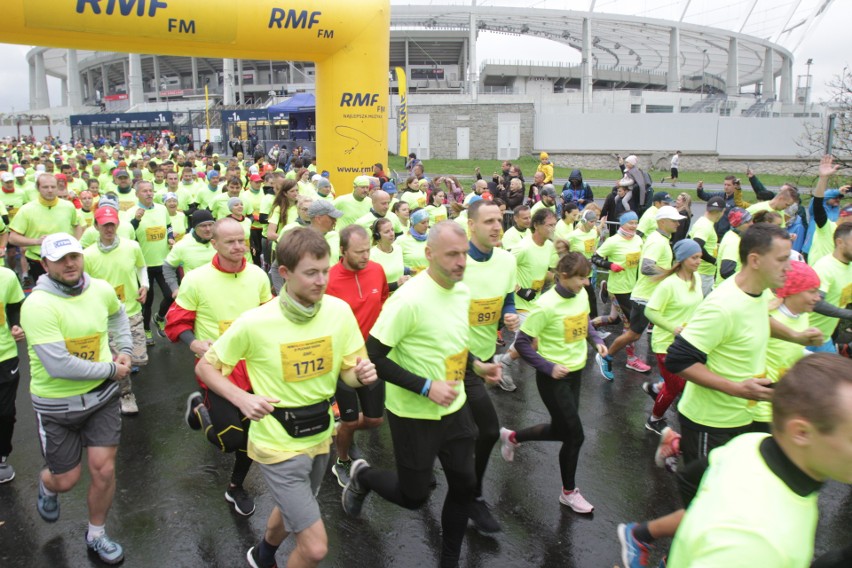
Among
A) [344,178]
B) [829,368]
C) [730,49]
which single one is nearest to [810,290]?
[829,368]

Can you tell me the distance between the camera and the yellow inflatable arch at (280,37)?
8.99 metres

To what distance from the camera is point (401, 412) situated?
3.37 m

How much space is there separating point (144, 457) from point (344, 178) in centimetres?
815

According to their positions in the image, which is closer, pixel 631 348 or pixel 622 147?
pixel 631 348

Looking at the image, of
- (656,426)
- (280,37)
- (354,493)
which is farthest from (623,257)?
(280,37)

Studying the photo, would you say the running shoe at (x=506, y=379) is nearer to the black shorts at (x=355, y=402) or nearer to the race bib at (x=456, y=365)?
the black shorts at (x=355, y=402)

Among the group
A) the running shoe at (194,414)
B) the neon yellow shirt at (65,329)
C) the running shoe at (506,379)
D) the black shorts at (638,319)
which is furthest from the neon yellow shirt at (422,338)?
the black shorts at (638,319)

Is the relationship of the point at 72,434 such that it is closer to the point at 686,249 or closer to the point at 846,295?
the point at 686,249

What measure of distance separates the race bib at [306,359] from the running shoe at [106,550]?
1784 millimetres

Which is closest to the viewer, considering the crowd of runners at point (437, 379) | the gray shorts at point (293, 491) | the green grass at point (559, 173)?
the crowd of runners at point (437, 379)

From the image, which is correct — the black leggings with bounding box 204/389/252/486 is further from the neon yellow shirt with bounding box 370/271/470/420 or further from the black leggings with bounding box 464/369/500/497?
the black leggings with bounding box 464/369/500/497

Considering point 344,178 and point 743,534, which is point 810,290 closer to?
point 743,534

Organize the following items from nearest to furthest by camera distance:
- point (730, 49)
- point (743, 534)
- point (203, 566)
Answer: point (743, 534) < point (203, 566) < point (730, 49)

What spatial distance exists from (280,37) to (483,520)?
9361 mm
